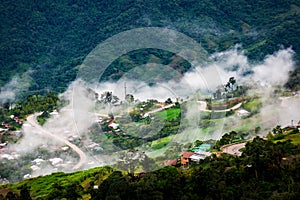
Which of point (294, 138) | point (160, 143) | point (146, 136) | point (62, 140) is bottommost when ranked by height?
point (294, 138)

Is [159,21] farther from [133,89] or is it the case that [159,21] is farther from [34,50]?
[133,89]

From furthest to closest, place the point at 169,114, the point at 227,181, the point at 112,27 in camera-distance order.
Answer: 1. the point at 112,27
2. the point at 169,114
3. the point at 227,181

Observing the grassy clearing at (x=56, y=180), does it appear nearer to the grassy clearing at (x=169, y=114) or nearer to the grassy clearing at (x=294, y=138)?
the grassy clearing at (x=294, y=138)

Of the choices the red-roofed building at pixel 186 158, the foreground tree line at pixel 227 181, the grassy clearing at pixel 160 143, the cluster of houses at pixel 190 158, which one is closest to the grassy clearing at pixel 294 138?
the foreground tree line at pixel 227 181

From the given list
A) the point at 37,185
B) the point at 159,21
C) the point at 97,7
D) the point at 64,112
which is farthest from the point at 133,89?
the point at 97,7

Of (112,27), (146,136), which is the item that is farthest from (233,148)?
(112,27)

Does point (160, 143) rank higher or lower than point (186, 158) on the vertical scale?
higher

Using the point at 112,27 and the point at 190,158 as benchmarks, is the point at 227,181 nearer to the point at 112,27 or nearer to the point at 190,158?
the point at 190,158

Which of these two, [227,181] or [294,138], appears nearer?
[227,181]
